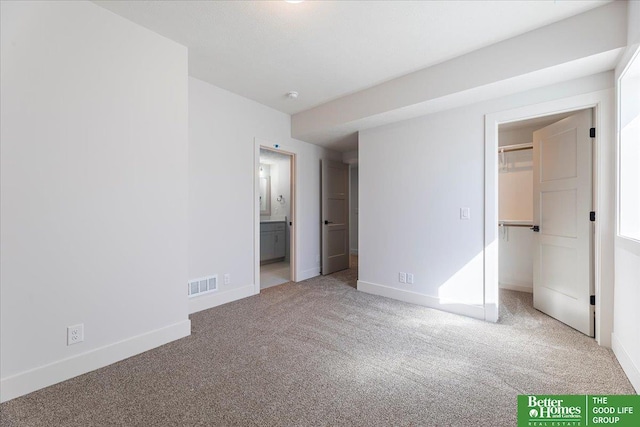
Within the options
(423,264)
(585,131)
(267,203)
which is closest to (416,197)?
(423,264)

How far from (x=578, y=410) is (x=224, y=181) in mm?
3528

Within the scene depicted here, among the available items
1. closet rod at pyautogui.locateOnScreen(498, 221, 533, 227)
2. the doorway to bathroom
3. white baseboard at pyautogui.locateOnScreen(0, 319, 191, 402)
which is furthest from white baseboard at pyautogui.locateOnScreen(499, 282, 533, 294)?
white baseboard at pyautogui.locateOnScreen(0, 319, 191, 402)

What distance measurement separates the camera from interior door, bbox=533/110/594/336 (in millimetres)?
2445

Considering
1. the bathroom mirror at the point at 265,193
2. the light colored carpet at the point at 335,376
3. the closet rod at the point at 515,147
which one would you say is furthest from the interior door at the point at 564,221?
the bathroom mirror at the point at 265,193

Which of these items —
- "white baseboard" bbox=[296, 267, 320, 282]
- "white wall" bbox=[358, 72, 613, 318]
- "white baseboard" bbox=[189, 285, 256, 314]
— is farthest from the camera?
"white baseboard" bbox=[296, 267, 320, 282]

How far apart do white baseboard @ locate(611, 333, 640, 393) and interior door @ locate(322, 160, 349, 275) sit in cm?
348

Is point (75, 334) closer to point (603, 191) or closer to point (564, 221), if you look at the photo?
point (603, 191)

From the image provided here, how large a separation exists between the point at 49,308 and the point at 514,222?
5031mm

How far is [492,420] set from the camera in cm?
144

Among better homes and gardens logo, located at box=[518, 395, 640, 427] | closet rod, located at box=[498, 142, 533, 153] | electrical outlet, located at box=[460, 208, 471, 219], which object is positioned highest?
closet rod, located at box=[498, 142, 533, 153]

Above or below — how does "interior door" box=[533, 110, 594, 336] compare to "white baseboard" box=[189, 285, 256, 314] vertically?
above

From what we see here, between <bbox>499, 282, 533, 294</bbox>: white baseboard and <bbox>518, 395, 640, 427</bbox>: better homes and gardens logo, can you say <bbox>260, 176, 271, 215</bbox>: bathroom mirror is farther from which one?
<bbox>518, 395, 640, 427</bbox>: better homes and gardens logo

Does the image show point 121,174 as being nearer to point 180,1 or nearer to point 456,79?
point 180,1

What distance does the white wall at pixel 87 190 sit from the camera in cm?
164
